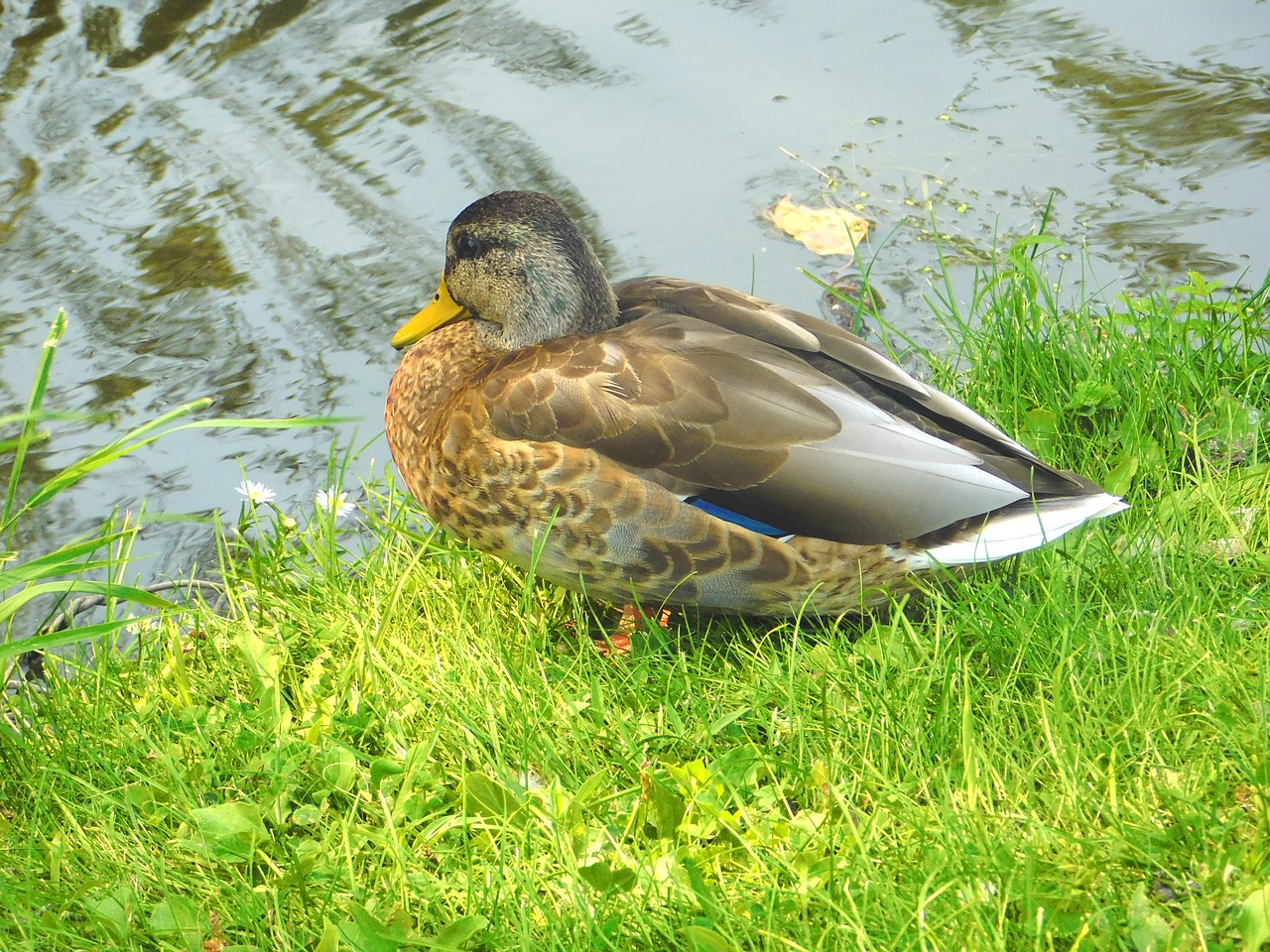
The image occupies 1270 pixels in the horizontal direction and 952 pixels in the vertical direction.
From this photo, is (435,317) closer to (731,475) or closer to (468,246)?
(468,246)

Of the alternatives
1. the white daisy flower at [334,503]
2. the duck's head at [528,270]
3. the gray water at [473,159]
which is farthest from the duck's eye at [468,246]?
the gray water at [473,159]

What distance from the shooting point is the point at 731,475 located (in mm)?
2689

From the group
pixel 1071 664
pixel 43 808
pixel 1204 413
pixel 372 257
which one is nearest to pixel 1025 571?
pixel 1071 664

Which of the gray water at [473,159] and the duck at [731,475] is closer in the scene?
the duck at [731,475]

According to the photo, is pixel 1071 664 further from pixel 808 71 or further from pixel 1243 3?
pixel 1243 3

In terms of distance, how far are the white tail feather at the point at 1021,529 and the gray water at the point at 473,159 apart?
1592mm

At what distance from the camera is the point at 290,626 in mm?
3033

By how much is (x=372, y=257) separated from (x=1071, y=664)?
10.8 ft

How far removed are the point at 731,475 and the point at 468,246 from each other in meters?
1.08

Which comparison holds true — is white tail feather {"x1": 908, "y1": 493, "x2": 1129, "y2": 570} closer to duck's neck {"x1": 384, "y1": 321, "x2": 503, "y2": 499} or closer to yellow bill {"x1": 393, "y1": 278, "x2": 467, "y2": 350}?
duck's neck {"x1": 384, "y1": 321, "x2": 503, "y2": 499}

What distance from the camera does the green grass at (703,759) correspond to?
1924mm

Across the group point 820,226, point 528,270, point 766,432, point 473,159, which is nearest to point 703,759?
point 766,432

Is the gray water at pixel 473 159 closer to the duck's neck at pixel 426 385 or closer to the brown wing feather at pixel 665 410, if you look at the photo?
the duck's neck at pixel 426 385

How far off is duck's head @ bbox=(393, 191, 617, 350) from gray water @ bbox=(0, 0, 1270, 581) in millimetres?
999
